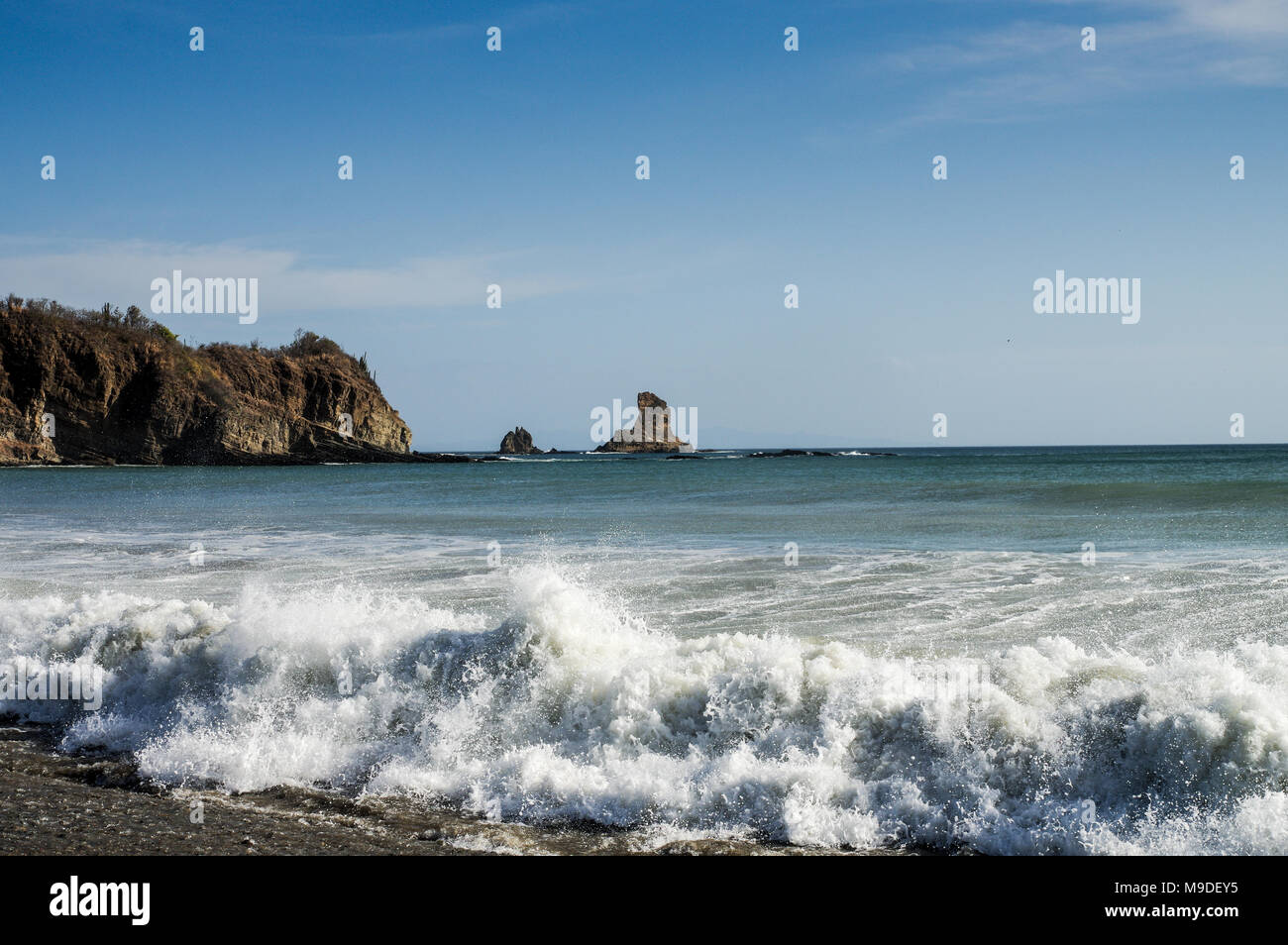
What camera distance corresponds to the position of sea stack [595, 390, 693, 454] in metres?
162

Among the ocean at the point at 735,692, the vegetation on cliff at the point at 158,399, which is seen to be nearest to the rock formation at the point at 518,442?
the vegetation on cliff at the point at 158,399

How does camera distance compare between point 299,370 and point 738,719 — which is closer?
point 738,719

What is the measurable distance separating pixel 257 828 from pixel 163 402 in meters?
81.5

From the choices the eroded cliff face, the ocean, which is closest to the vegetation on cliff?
the eroded cliff face

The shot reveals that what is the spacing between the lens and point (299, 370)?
91.0 meters

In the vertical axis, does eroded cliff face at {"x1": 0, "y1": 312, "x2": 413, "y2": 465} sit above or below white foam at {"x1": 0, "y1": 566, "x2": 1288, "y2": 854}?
above

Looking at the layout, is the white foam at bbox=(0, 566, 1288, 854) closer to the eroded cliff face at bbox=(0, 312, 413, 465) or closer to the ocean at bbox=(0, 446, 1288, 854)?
the ocean at bbox=(0, 446, 1288, 854)

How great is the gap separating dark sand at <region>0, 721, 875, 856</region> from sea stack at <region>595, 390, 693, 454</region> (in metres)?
153

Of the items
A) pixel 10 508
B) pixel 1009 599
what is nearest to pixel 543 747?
pixel 1009 599

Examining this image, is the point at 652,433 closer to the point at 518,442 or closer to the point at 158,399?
the point at 518,442

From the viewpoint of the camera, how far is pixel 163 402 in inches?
3002

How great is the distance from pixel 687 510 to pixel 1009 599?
48.1 feet

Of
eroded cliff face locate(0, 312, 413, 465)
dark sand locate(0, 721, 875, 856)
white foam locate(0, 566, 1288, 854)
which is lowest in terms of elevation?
dark sand locate(0, 721, 875, 856)
